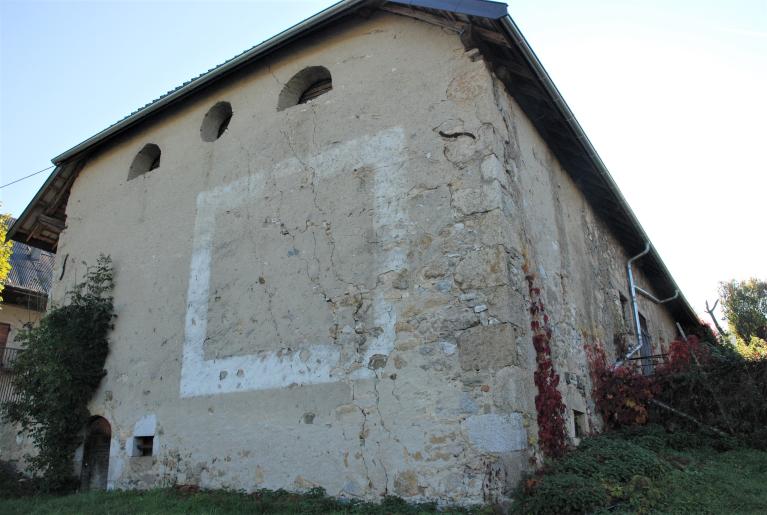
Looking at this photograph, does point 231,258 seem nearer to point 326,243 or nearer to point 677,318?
point 326,243

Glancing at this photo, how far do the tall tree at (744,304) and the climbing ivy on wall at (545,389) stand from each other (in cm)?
2441

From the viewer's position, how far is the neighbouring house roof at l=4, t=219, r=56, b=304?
51.5 feet

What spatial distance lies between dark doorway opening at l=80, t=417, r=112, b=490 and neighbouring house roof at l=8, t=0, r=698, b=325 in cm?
503

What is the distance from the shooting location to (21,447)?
9.84 meters

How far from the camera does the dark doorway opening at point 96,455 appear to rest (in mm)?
8578

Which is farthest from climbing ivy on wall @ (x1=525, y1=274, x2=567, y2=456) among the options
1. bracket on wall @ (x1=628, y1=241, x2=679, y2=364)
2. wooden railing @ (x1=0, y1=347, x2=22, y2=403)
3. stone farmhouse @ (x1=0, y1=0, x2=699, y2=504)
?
wooden railing @ (x1=0, y1=347, x2=22, y2=403)

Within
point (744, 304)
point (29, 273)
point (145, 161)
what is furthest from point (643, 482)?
point (744, 304)

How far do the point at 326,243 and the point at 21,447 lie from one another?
7.09 meters

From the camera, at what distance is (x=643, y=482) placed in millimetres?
5340

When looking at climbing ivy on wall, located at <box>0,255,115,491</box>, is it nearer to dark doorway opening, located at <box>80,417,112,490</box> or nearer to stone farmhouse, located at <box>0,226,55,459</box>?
dark doorway opening, located at <box>80,417,112,490</box>

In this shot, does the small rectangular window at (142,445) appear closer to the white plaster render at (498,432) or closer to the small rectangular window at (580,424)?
the white plaster render at (498,432)

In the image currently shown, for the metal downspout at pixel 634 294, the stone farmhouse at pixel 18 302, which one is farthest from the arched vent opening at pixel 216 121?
the metal downspout at pixel 634 294

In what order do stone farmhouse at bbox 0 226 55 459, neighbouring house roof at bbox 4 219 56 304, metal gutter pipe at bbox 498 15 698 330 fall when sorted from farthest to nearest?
neighbouring house roof at bbox 4 219 56 304, stone farmhouse at bbox 0 226 55 459, metal gutter pipe at bbox 498 15 698 330

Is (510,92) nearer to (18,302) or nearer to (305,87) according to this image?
(305,87)
